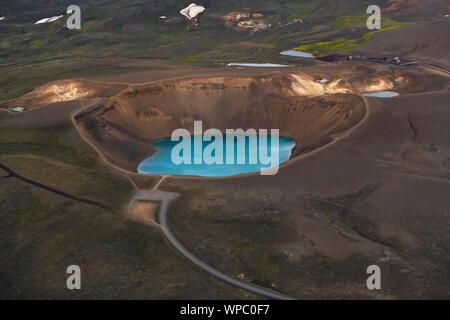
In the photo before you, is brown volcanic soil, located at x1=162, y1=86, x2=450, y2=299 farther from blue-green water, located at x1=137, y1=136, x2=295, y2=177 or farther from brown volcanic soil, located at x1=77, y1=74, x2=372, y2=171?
brown volcanic soil, located at x1=77, y1=74, x2=372, y2=171

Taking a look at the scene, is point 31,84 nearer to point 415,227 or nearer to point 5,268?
point 5,268

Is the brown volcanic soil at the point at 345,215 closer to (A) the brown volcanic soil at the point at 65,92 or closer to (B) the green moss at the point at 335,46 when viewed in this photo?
(A) the brown volcanic soil at the point at 65,92

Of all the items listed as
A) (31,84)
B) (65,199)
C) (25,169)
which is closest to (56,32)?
(31,84)

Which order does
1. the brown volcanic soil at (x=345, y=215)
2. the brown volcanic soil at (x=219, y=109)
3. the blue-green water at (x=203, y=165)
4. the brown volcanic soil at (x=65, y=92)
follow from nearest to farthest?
1. the brown volcanic soil at (x=345, y=215)
2. the blue-green water at (x=203, y=165)
3. the brown volcanic soil at (x=219, y=109)
4. the brown volcanic soil at (x=65, y=92)

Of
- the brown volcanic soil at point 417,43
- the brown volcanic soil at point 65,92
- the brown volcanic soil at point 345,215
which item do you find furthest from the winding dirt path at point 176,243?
the brown volcanic soil at point 417,43

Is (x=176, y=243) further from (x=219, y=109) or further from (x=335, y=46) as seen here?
(x=335, y=46)

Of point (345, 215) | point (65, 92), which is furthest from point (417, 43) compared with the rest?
point (65, 92)

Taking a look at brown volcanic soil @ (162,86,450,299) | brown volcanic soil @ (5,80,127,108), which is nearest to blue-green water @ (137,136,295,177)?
brown volcanic soil @ (162,86,450,299)
